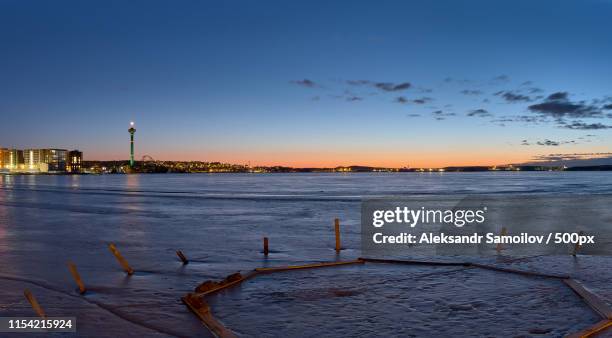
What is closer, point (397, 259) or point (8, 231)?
point (397, 259)

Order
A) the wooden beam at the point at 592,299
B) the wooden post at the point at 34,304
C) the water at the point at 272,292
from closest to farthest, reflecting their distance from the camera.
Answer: the wooden post at the point at 34,304
the water at the point at 272,292
the wooden beam at the point at 592,299

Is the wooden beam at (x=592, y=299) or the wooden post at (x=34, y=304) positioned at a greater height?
the wooden post at (x=34, y=304)

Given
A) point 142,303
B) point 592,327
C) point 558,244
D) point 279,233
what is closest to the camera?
point 592,327

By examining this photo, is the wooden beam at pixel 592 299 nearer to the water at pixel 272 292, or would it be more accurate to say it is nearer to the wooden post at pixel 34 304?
the water at pixel 272 292

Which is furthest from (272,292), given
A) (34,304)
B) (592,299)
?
(592,299)

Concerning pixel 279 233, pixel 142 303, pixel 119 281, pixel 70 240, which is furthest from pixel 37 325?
pixel 279 233

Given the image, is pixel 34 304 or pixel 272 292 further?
pixel 272 292

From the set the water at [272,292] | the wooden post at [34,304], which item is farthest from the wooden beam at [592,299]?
the wooden post at [34,304]

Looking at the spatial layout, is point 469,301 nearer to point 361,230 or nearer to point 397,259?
point 397,259

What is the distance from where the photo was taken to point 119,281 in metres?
15.4

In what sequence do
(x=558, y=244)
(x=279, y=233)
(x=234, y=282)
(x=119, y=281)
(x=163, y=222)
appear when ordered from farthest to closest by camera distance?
(x=163, y=222), (x=279, y=233), (x=558, y=244), (x=119, y=281), (x=234, y=282)

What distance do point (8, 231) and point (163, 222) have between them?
8.88 metres

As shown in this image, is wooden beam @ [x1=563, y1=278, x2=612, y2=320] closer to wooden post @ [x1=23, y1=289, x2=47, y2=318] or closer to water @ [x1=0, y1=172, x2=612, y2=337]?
water @ [x1=0, y1=172, x2=612, y2=337]

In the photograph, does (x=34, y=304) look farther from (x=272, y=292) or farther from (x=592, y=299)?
(x=592, y=299)
